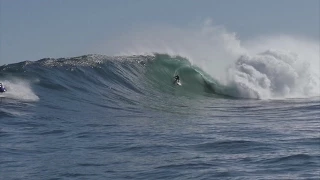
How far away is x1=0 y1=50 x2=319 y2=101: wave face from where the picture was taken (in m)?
22.0

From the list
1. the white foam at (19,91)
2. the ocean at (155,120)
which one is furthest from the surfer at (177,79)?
the white foam at (19,91)

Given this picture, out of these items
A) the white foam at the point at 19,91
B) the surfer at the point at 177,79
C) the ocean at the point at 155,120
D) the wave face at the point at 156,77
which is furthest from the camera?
the surfer at the point at 177,79

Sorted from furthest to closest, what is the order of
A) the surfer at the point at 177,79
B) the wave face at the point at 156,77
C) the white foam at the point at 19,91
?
the surfer at the point at 177,79 → the wave face at the point at 156,77 → the white foam at the point at 19,91

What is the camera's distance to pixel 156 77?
88.8 ft

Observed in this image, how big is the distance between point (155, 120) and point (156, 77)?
1179cm

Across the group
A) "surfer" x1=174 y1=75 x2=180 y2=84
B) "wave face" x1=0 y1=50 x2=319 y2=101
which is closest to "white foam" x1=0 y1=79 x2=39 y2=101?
"wave face" x1=0 y1=50 x2=319 y2=101

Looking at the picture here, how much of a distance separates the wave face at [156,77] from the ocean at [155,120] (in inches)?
2.2

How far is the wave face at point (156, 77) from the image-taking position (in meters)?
22.0

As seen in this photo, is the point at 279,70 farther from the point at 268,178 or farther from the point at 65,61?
the point at 268,178

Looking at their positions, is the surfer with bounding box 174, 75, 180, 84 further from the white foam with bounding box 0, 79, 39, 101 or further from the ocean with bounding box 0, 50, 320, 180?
the white foam with bounding box 0, 79, 39, 101

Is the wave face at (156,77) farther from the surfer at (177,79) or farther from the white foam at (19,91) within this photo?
the surfer at (177,79)

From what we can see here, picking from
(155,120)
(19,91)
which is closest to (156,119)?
(155,120)

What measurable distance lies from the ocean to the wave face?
57mm

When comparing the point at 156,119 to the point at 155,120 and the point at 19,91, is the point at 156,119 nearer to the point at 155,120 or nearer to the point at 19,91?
the point at 155,120
